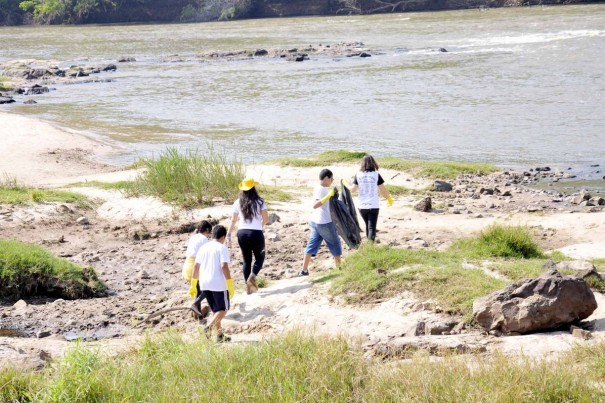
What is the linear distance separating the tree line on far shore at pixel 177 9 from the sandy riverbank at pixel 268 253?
61.6m

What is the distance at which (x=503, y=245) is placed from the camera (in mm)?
9961

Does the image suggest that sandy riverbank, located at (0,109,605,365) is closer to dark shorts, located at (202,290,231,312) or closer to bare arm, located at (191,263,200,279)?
dark shorts, located at (202,290,231,312)

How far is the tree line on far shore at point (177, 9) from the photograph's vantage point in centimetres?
7656

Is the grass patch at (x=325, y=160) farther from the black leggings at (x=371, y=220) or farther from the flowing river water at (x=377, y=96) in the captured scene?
the black leggings at (x=371, y=220)

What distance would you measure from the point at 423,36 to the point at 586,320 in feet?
157

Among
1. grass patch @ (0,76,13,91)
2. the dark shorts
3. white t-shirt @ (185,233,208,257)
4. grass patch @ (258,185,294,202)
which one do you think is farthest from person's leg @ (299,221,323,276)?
grass patch @ (0,76,13,91)

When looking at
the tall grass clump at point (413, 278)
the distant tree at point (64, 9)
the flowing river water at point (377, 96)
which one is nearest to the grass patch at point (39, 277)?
the tall grass clump at point (413, 278)

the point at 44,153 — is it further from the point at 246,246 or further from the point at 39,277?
the point at 246,246

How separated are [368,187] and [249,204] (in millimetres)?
1872

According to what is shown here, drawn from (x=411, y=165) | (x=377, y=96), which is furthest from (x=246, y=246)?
(x=377, y=96)

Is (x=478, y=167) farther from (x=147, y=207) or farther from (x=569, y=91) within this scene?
(x=569, y=91)

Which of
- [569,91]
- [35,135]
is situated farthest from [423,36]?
[35,135]

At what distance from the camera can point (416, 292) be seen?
8.40 meters

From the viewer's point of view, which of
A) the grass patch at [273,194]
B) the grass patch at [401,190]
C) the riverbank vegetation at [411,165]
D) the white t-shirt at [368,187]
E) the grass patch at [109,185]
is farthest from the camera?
the riverbank vegetation at [411,165]
